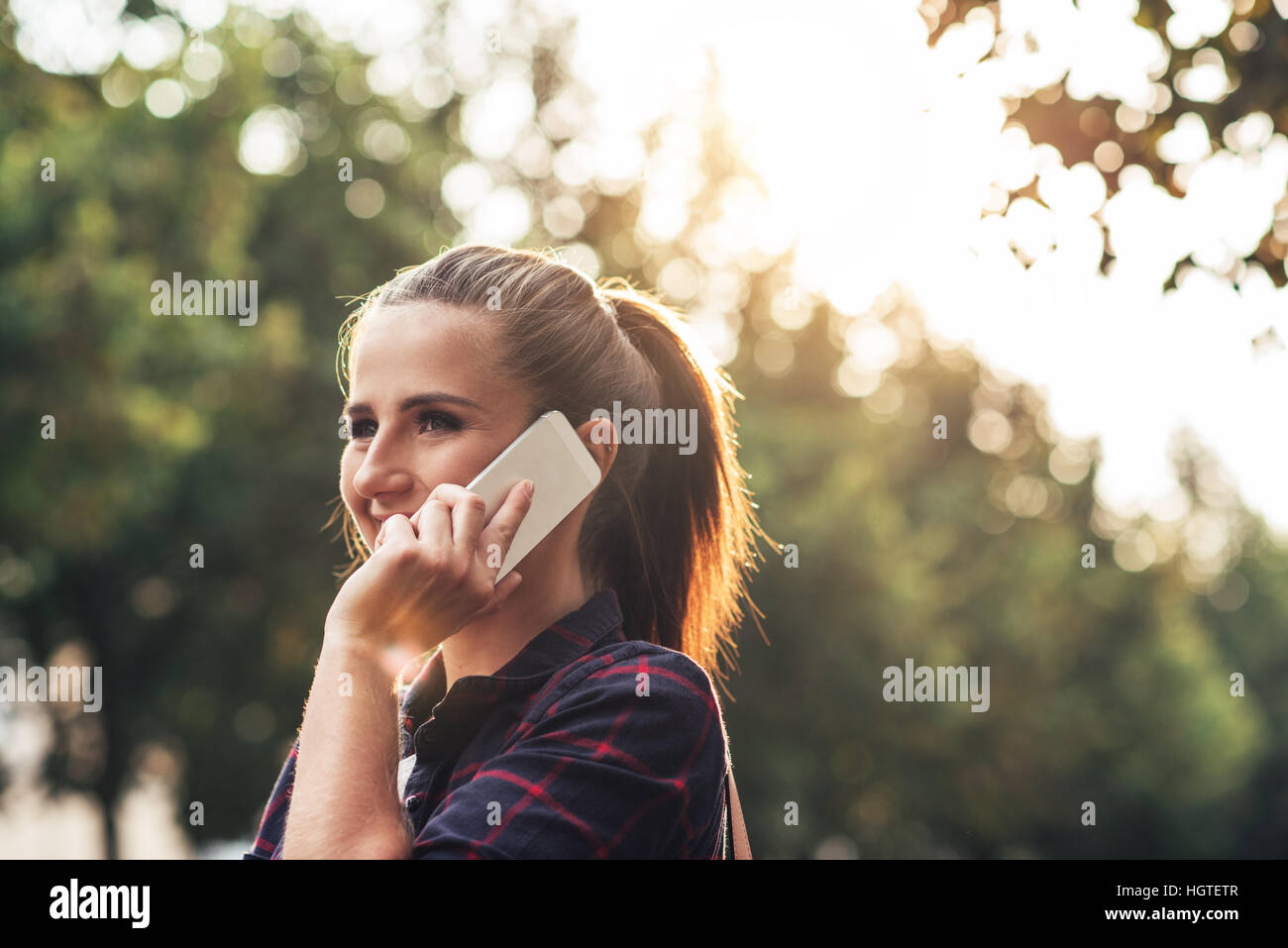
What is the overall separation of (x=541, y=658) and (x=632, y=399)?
623 millimetres

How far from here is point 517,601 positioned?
2123mm

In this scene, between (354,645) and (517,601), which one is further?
(517,601)

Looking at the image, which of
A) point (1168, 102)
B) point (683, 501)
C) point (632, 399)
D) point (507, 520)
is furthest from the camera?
point (1168, 102)

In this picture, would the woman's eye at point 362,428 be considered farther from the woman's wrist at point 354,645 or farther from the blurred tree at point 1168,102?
the blurred tree at point 1168,102

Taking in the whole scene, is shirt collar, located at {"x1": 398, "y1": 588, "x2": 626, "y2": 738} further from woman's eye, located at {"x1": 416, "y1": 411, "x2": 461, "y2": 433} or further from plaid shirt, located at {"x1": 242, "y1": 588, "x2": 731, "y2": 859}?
woman's eye, located at {"x1": 416, "y1": 411, "x2": 461, "y2": 433}

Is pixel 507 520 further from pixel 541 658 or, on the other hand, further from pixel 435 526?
pixel 541 658

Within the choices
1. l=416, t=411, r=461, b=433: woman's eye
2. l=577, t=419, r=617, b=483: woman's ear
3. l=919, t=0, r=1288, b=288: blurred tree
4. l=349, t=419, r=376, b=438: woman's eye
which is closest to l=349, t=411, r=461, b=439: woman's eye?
l=416, t=411, r=461, b=433: woman's eye

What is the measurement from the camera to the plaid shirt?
1.64 meters

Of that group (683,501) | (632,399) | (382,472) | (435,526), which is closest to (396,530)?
(435,526)

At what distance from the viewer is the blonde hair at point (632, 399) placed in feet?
7.16

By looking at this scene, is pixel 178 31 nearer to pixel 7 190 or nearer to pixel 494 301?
pixel 7 190

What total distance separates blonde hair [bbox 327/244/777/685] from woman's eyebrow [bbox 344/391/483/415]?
10 cm

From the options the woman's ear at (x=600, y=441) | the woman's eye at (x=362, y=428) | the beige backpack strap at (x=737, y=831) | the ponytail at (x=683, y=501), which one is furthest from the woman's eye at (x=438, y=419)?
the beige backpack strap at (x=737, y=831)

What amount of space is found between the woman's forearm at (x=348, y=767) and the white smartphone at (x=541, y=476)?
0.30 metres
